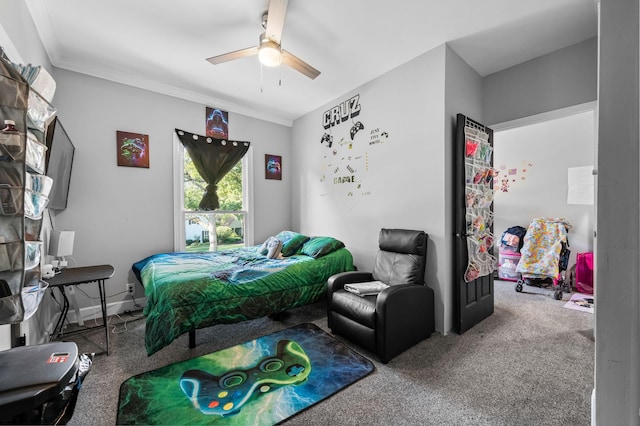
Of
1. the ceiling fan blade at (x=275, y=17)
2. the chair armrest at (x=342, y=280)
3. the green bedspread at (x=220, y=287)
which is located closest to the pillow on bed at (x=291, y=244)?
the green bedspread at (x=220, y=287)

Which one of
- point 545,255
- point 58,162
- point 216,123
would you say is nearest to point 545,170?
point 545,255

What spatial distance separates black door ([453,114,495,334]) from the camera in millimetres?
2520

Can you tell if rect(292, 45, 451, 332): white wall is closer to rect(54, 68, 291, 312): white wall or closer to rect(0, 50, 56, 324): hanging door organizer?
rect(54, 68, 291, 312): white wall

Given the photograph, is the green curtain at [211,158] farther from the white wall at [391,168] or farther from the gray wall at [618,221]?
the gray wall at [618,221]

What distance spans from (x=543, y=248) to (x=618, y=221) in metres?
3.79

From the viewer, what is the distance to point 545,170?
14.7 feet

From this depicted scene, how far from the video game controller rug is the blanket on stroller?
3.26 m

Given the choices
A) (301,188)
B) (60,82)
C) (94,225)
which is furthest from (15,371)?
(301,188)

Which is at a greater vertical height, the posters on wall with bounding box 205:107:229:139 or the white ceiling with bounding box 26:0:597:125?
the white ceiling with bounding box 26:0:597:125

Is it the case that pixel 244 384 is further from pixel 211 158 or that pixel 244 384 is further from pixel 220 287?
pixel 211 158

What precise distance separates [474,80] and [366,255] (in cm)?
237

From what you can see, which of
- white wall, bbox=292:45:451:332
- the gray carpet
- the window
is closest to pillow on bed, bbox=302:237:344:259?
white wall, bbox=292:45:451:332

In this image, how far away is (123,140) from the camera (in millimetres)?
3094

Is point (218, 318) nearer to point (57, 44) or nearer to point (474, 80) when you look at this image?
point (57, 44)
